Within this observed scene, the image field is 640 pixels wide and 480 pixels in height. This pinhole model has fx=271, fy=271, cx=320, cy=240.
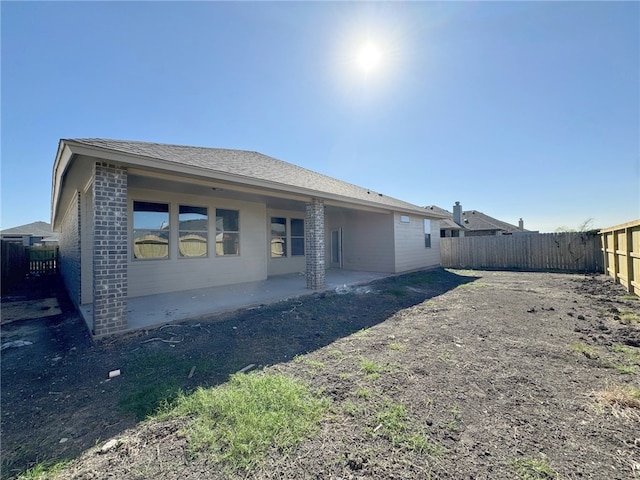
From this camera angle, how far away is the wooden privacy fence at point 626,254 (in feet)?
22.4

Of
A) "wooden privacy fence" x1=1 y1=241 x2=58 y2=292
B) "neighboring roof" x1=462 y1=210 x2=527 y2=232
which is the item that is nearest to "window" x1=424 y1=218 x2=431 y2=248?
"neighboring roof" x1=462 y1=210 x2=527 y2=232

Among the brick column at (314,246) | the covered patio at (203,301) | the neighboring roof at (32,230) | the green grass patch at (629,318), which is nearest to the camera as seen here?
the green grass patch at (629,318)

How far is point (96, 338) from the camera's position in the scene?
438 centimetres

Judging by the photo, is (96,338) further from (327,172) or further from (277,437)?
(327,172)

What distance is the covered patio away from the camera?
5.34m

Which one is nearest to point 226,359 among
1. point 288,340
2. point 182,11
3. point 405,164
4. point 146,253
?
point 288,340

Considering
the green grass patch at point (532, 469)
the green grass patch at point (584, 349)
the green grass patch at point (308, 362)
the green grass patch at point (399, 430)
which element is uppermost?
the green grass patch at point (532, 469)

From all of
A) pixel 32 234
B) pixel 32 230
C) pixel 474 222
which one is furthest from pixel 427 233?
pixel 32 230

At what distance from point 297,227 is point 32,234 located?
1239 inches

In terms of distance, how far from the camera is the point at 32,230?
28.3 m

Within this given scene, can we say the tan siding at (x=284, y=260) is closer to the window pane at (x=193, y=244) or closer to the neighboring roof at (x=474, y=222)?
the window pane at (x=193, y=244)

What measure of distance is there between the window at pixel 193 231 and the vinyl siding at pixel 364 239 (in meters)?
6.61

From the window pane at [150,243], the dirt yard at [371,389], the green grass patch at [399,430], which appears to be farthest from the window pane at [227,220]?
the green grass patch at [399,430]

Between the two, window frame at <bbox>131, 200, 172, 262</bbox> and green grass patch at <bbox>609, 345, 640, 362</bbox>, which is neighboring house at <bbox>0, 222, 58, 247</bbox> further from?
green grass patch at <bbox>609, 345, 640, 362</bbox>
